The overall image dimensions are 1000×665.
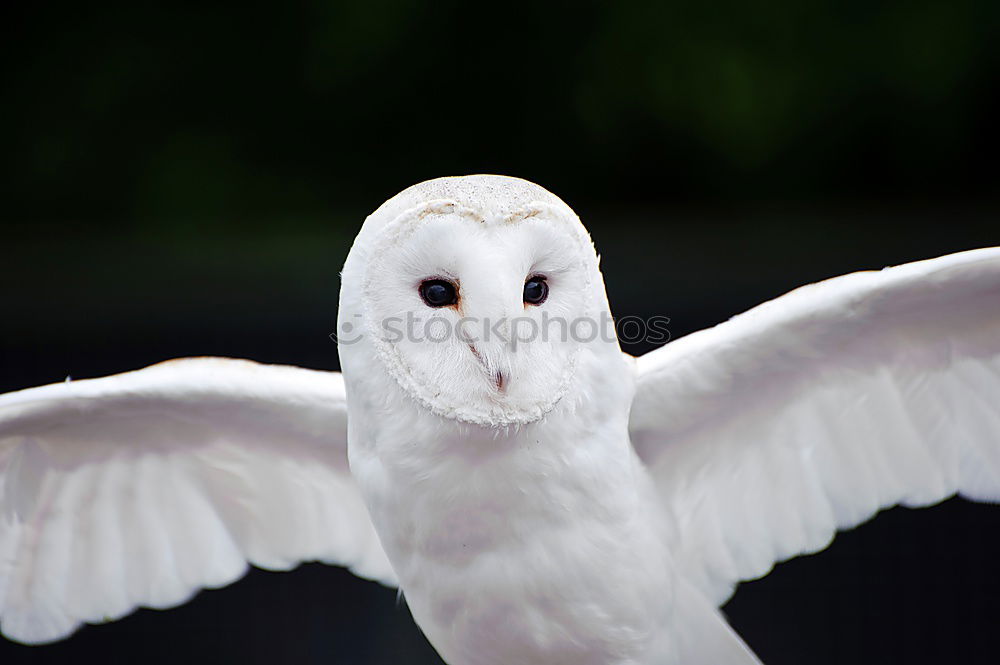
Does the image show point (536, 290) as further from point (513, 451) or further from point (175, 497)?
point (175, 497)

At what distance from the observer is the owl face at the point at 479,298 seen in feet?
2.38

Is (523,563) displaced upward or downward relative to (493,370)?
downward

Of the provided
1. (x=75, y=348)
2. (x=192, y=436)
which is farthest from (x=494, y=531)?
(x=75, y=348)

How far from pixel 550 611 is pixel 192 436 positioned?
0.42 meters

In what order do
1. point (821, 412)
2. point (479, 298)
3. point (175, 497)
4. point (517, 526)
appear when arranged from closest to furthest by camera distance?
1. point (479, 298)
2. point (517, 526)
3. point (821, 412)
4. point (175, 497)

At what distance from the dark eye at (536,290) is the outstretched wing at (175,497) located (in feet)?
1.08

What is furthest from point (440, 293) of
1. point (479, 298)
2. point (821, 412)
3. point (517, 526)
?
point (821, 412)

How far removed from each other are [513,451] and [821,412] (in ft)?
1.09

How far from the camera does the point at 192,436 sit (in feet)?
3.62

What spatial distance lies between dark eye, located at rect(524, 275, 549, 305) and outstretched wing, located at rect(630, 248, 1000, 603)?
197mm

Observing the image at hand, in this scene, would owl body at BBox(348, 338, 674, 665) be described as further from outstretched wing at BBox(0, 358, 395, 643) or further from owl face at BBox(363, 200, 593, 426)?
outstretched wing at BBox(0, 358, 395, 643)

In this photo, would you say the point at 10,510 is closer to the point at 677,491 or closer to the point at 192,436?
the point at 192,436

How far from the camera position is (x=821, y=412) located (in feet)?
3.29

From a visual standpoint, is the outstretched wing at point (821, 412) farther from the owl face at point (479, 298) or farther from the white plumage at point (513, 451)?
the owl face at point (479, 298)
